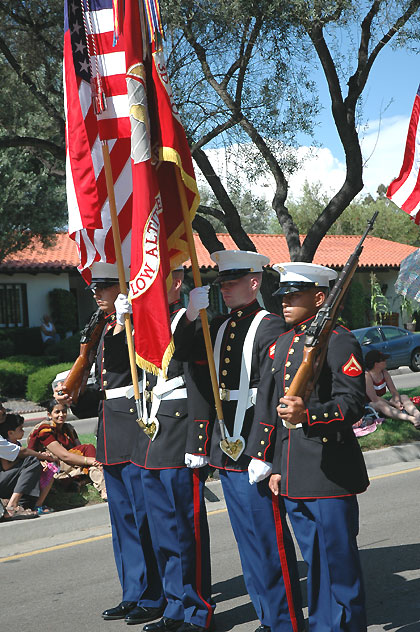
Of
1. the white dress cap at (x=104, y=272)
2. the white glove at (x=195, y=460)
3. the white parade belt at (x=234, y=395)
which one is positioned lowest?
the white glove at (x=195, y=460)

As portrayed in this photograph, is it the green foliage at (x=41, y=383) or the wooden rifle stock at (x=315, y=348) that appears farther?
the green foliage at (x=41, y=383)

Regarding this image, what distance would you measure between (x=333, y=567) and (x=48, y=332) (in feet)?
70.8

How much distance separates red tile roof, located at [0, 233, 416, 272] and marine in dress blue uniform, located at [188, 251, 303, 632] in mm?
20780

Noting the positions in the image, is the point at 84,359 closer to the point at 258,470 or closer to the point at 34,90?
the point at 258,470

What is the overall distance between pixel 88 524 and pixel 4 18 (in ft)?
27.8

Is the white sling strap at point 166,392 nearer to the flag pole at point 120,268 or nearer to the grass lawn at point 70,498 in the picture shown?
the flag pole at point 120,268

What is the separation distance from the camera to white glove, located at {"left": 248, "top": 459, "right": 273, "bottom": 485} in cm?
408

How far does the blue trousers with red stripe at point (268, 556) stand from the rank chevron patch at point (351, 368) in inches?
33.6

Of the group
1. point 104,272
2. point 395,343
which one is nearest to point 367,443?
point 104,272

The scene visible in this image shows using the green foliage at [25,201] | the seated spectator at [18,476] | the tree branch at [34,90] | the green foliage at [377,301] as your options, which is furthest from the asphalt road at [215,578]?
the green foliage at [377,301]

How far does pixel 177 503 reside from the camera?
15.1ft

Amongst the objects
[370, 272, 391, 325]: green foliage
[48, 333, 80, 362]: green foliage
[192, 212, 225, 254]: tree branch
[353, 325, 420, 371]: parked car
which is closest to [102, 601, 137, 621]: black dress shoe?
[192, 212, 225, 254]: tree branch

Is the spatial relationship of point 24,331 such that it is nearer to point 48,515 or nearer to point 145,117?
point 48,515

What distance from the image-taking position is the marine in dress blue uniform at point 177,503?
4.51m
